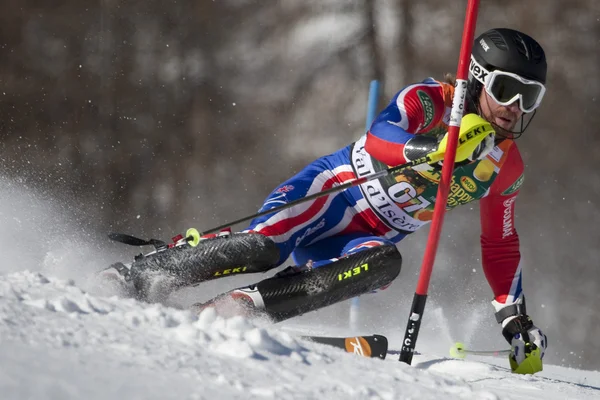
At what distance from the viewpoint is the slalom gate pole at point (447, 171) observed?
9.75 feet

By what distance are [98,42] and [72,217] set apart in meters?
2.51

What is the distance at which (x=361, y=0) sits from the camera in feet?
35.6

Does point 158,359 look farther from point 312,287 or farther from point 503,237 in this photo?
point 503,237

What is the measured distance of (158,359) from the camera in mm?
1706

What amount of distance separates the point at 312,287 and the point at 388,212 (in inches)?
29.9

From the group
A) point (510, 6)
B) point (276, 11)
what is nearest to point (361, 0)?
point (276, 11)

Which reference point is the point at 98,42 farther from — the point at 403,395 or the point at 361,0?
the point at 403,395

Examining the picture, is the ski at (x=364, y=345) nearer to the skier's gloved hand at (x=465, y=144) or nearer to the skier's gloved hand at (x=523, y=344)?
the skier's gloved hand at (x=465, y=144)

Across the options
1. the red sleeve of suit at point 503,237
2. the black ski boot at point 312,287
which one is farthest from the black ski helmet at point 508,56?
the black ski boot at point 312,287

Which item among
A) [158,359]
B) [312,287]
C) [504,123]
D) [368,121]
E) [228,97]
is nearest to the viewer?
[158,359]

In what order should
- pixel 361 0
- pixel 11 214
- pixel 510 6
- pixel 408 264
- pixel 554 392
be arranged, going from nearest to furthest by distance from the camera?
pixel 554 392 → pixel 11 214 → pixel 408 264 → pixel 510 6 → pixel 361 0

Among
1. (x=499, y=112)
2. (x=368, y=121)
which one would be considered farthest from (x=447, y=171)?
(x=368, y=121)

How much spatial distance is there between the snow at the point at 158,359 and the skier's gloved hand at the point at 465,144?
1.04m

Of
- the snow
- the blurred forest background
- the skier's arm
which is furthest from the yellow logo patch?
the blurred forest background
